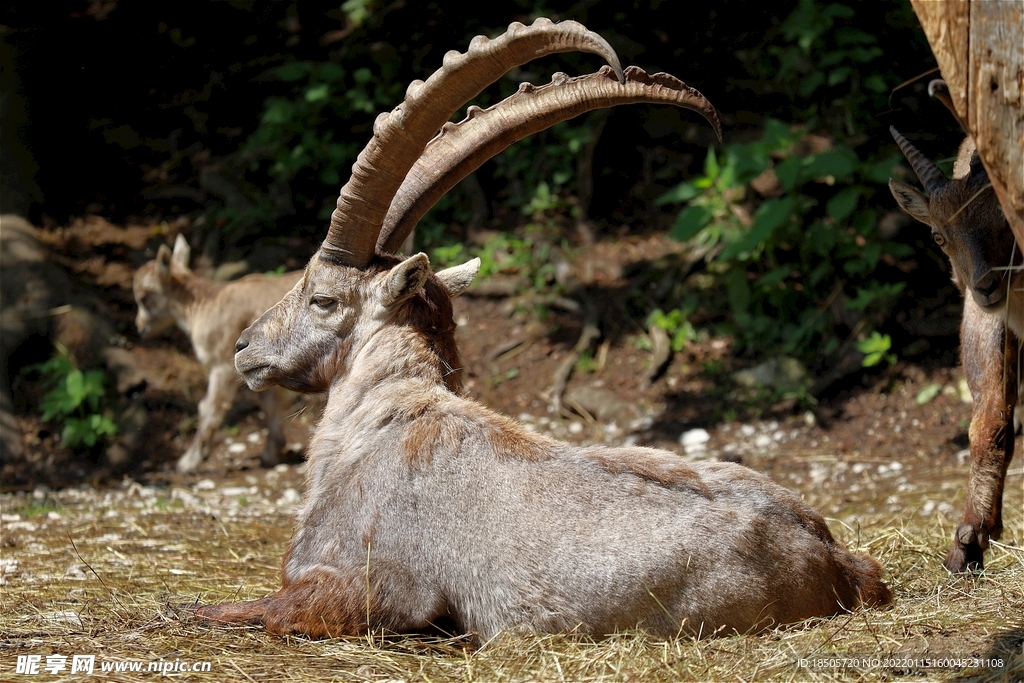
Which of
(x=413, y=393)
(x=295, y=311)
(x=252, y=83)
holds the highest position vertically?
(x=252, y=83)

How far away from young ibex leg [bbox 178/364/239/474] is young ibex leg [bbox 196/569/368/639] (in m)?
6.39

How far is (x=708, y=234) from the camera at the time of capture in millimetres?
11367

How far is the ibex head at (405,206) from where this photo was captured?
4.89 metres

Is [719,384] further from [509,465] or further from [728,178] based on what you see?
[509,465]

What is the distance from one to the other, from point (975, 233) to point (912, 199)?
742mm

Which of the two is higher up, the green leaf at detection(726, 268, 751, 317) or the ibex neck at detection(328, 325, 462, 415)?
the green leaf at detection(726, 268, 751, 317)

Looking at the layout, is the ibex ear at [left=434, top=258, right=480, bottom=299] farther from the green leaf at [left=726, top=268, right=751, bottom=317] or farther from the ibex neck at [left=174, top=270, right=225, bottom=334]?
the ibex neck at [left=174, top=270, right=225, bottom=334]

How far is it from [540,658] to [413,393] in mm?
1458

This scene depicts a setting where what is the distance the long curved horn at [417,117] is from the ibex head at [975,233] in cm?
180

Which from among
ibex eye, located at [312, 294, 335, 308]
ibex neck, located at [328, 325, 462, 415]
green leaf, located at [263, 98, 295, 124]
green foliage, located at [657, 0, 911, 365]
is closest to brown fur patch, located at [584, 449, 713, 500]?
ibex neck, located at [328, 325, 462, 415]

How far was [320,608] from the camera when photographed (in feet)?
14.4

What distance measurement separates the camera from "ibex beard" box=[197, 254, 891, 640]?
13.8 ft

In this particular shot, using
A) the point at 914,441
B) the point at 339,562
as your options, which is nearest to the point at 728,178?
the point at 914,441

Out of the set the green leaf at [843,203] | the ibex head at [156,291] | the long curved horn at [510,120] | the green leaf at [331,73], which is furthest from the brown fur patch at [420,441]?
the green leaf at [331,73]
